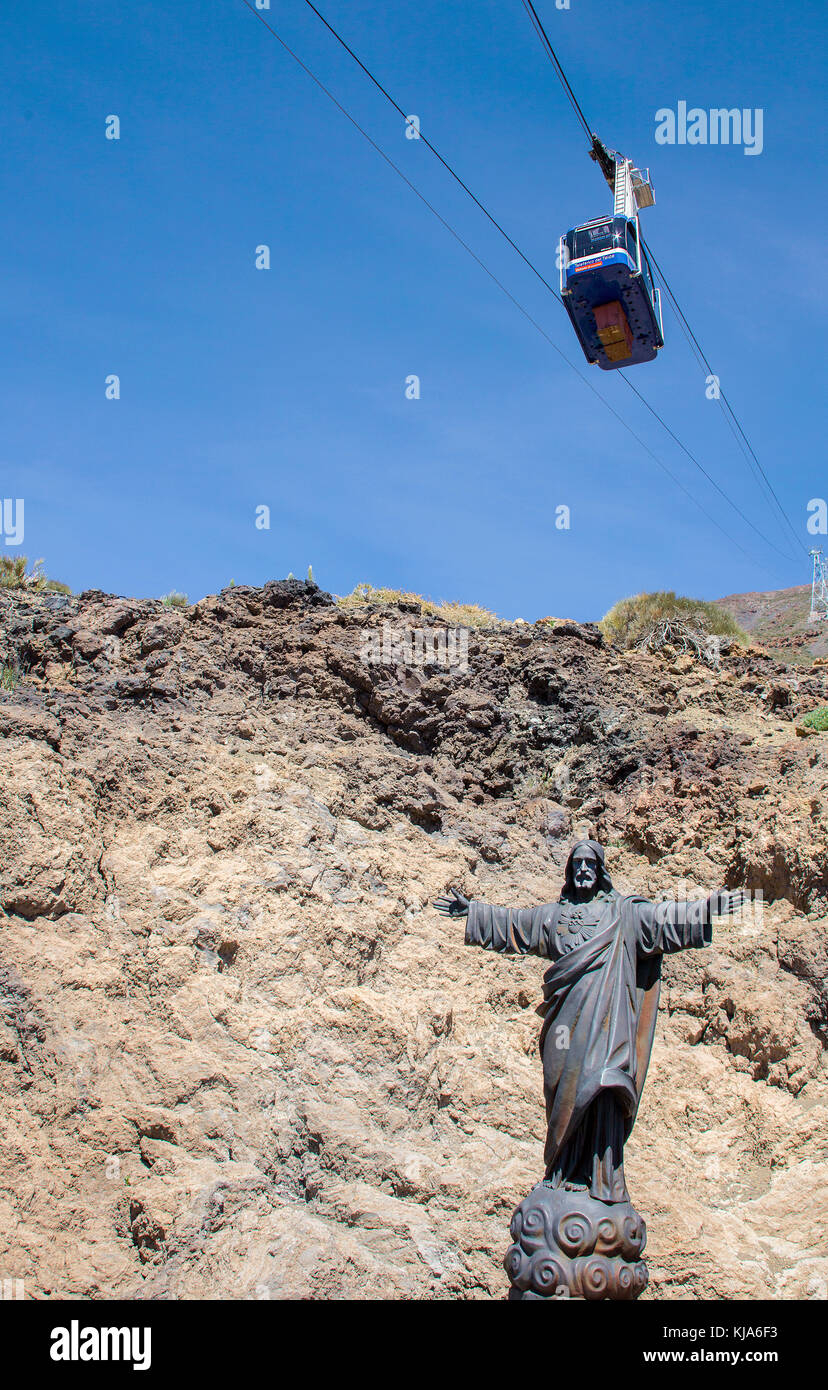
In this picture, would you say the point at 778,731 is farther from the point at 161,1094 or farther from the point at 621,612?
the point at 161,1094

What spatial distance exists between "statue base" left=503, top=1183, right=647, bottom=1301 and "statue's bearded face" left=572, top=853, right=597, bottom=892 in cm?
162

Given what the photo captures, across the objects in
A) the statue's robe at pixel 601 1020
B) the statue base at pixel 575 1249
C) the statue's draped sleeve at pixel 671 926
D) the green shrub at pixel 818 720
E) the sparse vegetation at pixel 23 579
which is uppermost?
the sparse vegetation at pixel 23 579

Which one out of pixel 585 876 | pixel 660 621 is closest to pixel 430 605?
pixel 660 621

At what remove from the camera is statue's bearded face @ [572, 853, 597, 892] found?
584cm

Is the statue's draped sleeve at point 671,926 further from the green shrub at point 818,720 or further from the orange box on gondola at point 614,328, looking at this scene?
the orange box on gondola at point 614,328

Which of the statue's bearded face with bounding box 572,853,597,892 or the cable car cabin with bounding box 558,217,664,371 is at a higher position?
the cable car cabin with bounding box 558,217,664,371

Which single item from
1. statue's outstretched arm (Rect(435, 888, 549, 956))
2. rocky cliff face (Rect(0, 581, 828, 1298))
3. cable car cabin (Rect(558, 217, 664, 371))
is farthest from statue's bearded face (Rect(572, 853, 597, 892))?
cable car cabin (Rect(558, 217, 664, 371))

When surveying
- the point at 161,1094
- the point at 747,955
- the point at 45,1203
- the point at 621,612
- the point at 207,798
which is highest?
the point at 621,612

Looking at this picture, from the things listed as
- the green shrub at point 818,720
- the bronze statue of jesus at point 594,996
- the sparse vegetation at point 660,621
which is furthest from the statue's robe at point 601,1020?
the sparse vegetation at point 660,621

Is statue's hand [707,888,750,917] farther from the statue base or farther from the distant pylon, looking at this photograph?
the distant pylon

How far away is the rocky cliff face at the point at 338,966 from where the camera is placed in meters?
5.82

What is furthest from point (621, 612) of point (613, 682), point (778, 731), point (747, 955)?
point (747, 955)
